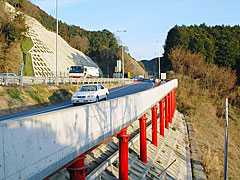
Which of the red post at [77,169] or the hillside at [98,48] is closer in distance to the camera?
the red post at [77,169]

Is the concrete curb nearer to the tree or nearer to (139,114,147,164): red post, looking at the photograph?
(139,114,147,164): red post

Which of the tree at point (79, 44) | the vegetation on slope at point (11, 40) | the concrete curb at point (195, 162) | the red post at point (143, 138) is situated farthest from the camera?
the tree at point (79, 44)

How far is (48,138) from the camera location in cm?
478

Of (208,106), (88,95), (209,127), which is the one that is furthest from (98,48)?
(88,95)

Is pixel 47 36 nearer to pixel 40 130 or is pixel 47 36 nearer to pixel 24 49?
pixel 24 49

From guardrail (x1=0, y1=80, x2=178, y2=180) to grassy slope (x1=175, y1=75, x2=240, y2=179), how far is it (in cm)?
1307

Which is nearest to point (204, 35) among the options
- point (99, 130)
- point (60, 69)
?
point (60, 69)

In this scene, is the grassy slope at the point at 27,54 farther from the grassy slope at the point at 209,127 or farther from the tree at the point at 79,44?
the tree at the point at 79,44

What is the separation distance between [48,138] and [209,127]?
32.1m

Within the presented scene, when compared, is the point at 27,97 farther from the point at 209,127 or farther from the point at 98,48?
the point at 98,48

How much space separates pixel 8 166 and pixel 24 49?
51163mm

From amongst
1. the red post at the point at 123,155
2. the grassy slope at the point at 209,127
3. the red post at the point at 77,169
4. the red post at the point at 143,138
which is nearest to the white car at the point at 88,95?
the red post at the point at 143,138

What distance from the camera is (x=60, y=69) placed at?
65.4 meters

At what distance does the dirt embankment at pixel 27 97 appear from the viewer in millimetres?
16723
